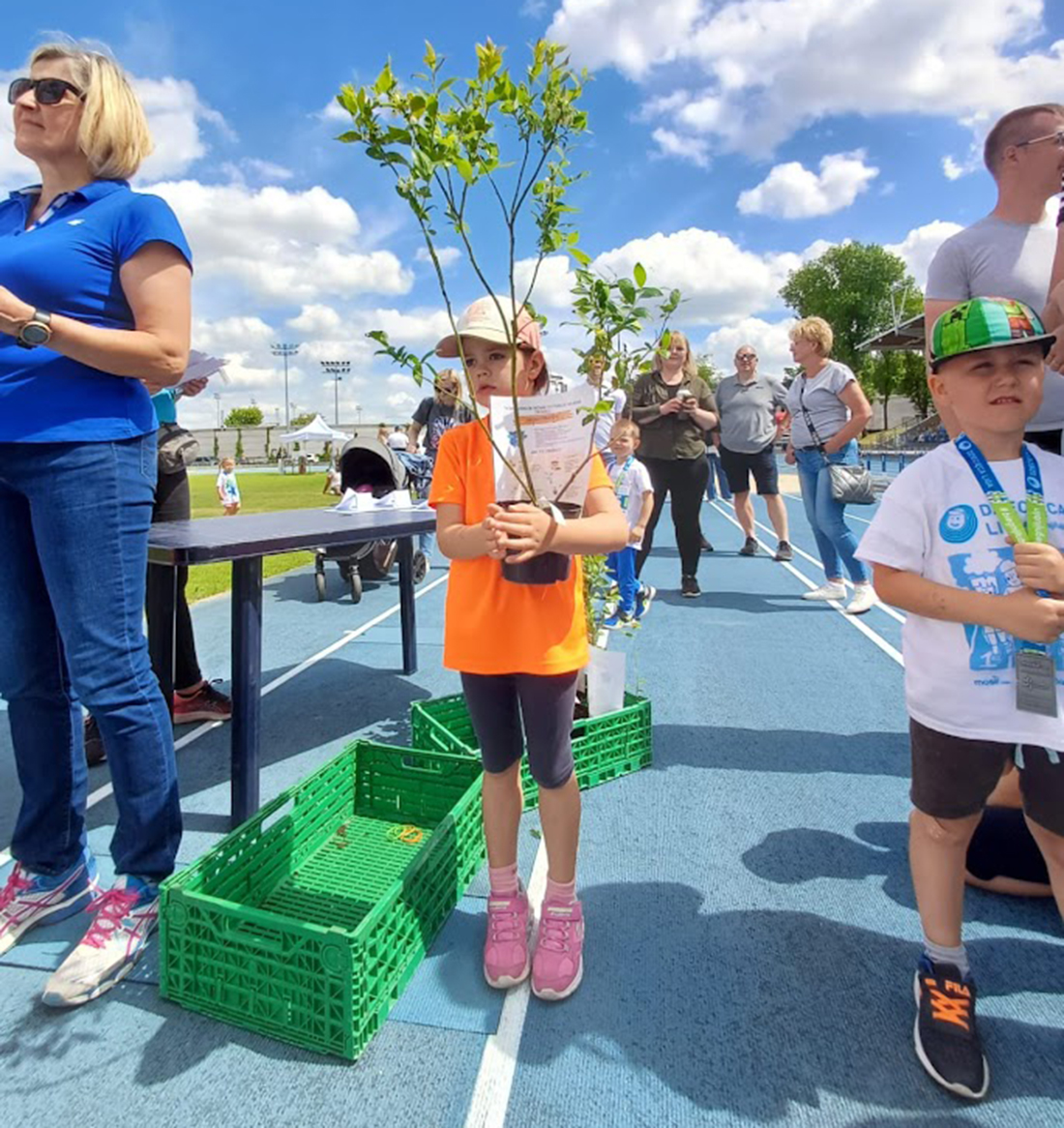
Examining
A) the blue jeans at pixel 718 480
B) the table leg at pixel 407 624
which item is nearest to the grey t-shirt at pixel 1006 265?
the table leg at pixel 407 624

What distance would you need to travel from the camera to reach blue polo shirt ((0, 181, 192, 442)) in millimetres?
1673

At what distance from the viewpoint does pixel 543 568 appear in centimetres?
161

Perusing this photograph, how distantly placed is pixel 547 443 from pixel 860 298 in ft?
209

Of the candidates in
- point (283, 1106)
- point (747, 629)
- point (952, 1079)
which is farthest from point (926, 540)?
point (747, 629)

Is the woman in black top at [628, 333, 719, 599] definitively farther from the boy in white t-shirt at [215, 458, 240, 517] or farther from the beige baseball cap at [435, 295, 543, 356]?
the boy in white t-shirt at [215, 458, 240, 517]

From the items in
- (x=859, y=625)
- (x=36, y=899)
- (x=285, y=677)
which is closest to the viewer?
(x=36, y=899)

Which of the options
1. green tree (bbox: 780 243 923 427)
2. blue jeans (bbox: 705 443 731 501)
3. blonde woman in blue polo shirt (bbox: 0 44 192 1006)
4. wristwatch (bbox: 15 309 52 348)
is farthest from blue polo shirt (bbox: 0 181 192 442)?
green tree (bbox: 780 243 923 427)

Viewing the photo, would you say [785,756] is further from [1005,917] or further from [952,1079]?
[952,1079]

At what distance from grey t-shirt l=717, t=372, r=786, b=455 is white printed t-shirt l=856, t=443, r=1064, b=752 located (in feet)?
18.0

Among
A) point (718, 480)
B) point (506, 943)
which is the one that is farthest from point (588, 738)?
point (718, 480)

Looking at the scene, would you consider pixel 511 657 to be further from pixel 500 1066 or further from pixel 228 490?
pixel 228 490

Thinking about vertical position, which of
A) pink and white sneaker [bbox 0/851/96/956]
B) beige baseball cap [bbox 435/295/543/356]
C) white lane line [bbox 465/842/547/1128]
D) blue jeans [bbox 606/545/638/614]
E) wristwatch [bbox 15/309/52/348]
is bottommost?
white lane line [bbox 465/842/547/1128]

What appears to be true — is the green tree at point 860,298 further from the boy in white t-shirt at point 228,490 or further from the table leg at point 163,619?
the table leg at point 163,619

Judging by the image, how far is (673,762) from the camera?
304 centimetres
